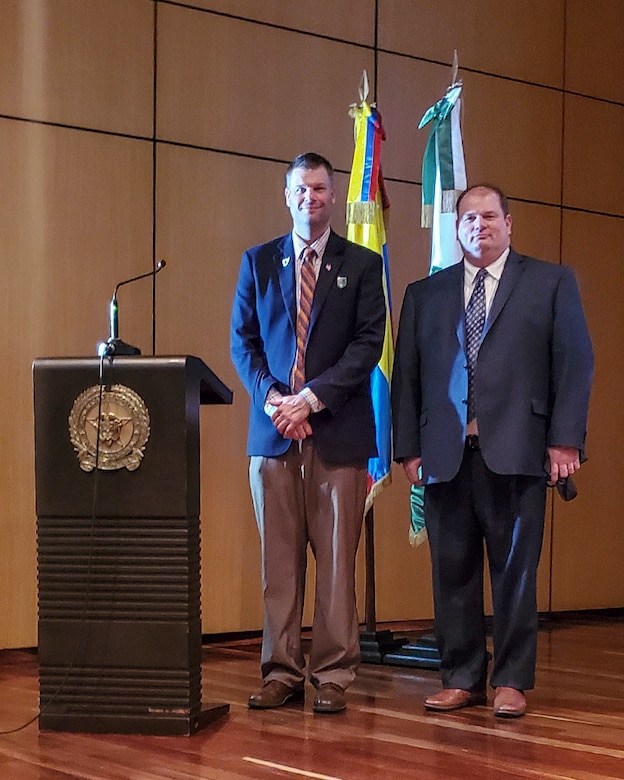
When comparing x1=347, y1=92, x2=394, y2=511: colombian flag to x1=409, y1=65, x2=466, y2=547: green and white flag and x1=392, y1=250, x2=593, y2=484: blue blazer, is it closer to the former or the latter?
x1=409, y1=65, x2=466, y2=547: green and white flag

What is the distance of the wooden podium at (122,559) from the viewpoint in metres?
2.98

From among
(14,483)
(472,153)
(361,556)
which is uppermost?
(472,153)

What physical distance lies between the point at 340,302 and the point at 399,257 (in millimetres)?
2199

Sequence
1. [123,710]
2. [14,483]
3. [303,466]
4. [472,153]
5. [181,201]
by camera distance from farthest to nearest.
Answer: [472,153] → [181,201] → [14,483] → [303,466] → [123,710]

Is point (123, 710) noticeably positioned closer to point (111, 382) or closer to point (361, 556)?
point (111, 382)

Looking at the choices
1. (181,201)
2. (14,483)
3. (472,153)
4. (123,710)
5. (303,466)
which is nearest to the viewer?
(123,710)

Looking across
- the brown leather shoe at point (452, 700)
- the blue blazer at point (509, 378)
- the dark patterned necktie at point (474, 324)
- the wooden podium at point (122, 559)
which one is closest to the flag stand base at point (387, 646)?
the brown leather shoe at point (452, 700)

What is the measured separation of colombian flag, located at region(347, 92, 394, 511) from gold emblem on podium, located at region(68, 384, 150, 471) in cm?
157

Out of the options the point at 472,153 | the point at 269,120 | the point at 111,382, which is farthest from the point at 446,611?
the point at 472,153

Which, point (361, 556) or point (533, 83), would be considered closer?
point (361, 556)

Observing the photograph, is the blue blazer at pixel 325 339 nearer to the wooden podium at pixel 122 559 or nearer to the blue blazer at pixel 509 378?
the blue blazer at pixel 509 378

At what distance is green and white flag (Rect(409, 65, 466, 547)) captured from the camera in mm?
4461

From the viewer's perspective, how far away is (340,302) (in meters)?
3.45

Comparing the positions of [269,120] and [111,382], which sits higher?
[269,120]
